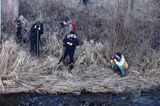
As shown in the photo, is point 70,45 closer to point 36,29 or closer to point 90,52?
point 90,52

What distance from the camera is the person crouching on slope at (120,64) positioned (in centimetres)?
1456

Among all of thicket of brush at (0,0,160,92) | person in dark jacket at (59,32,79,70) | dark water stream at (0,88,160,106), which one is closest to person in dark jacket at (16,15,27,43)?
thicket of brush at (0,0,160,92)

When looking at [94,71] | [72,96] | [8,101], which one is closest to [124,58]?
[94,71]

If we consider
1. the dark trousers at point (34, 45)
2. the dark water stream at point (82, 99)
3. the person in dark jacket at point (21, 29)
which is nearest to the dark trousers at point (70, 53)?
the dark trousers at point (34, 45)

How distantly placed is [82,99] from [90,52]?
9.34ft

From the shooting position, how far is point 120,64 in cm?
1456

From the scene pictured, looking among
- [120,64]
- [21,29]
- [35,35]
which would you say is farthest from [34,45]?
[120,64]

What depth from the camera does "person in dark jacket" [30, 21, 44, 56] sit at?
1512 centimetres

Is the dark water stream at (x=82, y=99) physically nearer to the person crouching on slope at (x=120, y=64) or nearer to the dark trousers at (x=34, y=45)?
the person crouching on slope at (x=120, y=64)

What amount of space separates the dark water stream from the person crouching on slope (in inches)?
44.4

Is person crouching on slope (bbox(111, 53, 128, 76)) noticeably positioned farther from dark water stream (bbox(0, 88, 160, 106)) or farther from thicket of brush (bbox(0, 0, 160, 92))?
dark water stream (bbox(0, 88, 160, 106))

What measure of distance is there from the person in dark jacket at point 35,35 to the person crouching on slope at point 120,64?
2.99m

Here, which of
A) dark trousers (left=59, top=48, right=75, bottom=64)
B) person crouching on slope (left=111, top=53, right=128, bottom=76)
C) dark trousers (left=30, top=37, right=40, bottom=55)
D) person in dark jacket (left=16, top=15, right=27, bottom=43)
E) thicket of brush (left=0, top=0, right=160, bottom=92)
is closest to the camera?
thicket of brush (left=0, top=0, right=160, bottom=92)

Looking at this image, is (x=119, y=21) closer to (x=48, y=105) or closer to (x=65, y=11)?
(x=65, y=11)
